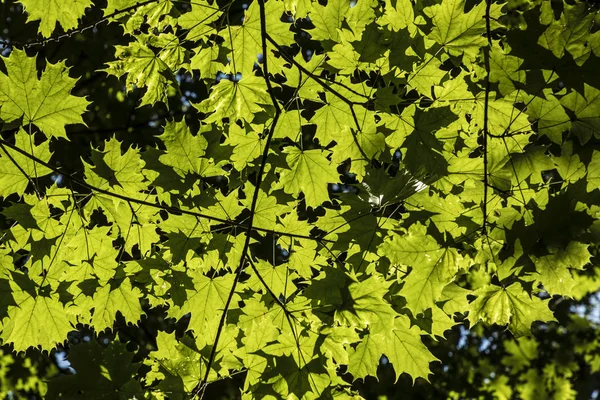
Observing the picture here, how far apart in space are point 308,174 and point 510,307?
3.44 feet

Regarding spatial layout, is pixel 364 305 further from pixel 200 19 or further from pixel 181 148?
pixel 200 19

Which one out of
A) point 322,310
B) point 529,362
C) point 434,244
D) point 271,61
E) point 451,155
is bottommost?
point 322,310

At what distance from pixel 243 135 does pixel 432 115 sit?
82 cm

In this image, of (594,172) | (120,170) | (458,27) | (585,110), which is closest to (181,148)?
(120,170)

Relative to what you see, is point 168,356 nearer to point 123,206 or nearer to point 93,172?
point 123,206

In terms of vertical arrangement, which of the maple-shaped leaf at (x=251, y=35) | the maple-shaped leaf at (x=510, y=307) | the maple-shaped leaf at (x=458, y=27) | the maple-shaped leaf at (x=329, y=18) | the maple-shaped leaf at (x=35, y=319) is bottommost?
the maple-shaped leaf at (x=35, y=319)

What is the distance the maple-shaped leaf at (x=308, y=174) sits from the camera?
2723mm

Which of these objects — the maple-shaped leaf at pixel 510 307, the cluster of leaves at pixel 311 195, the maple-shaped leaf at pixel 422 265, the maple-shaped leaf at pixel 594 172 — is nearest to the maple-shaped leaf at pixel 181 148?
the cluster of leaves at pixel 311 195

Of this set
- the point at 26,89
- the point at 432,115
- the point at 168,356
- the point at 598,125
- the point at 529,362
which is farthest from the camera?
the point at 529,362

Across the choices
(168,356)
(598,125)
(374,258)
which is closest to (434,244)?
(374,258)

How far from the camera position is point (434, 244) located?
7.95 ft

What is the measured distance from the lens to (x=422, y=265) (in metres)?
2.45

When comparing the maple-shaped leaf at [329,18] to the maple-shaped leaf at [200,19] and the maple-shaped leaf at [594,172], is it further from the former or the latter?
the maple-shaped leaf at [594,172]

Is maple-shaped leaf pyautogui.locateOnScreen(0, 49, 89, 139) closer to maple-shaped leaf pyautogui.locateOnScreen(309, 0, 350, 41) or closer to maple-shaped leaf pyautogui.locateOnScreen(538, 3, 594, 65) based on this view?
maple-shaped leaf pyautogui.locateOnScreen(309, 0, 350, 41)
